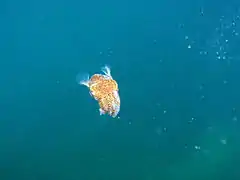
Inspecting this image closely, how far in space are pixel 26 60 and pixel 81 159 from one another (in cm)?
76

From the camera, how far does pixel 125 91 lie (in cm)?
290

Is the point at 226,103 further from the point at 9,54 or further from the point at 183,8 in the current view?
the point at 9,54

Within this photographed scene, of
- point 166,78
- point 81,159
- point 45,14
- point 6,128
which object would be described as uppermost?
point 45,14

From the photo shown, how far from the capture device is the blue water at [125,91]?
2836mm

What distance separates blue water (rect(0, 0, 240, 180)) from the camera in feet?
9.30

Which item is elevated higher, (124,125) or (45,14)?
(45,14)

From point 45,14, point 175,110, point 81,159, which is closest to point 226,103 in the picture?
point 175,110

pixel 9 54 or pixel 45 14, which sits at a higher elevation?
pixel 45 14

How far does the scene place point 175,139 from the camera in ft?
9.31

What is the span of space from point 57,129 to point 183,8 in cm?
116

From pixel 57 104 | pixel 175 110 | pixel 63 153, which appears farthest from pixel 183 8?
pixel 63 153

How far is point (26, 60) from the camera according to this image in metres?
2.94

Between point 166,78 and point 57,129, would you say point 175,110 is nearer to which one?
point 166,78

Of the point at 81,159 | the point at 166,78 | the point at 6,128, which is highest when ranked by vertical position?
the point at 166,78
